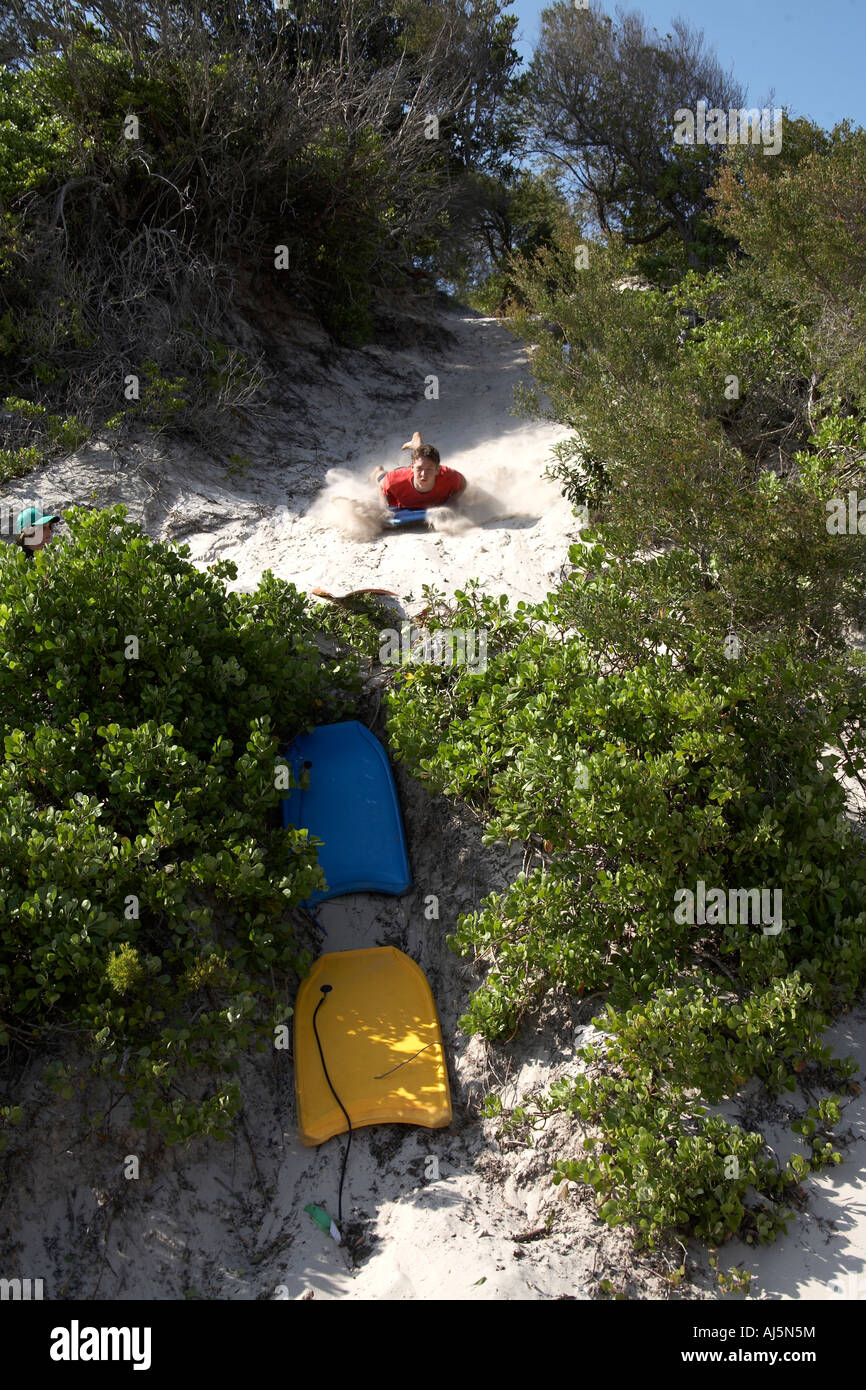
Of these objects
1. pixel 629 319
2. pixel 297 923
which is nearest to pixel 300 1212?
pixel 297 923

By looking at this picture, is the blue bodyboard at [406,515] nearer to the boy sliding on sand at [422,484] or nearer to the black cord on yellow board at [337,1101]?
the boy sliding on sand at [422,484]

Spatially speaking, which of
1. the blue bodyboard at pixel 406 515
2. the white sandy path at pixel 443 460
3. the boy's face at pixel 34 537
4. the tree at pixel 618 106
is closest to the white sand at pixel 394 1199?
the white sandy path at pixel 443 460

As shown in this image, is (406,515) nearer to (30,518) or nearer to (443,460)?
(443,460)

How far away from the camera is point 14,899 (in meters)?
3.47

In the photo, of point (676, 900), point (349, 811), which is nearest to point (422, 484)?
point (349, 811)

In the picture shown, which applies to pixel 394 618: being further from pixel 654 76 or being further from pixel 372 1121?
pixel 654 76

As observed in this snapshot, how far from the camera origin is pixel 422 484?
23.9 feet

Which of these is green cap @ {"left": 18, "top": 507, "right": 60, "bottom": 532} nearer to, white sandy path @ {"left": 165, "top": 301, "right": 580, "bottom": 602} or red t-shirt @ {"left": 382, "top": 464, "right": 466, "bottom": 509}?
white sandy path @ {"left": 165, "top": 301, "right": 580, "bottom": 602}

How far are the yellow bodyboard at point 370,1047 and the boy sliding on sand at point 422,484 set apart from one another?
12.7 feet

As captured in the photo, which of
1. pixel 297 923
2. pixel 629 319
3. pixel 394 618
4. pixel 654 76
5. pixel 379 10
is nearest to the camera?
pixel 297 923

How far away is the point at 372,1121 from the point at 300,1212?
1.33 ft

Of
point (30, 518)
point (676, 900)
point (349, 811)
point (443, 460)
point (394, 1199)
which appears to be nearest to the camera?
point (394, 1199)

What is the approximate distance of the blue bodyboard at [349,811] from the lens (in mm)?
4699

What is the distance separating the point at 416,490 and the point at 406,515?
25 centimetres
